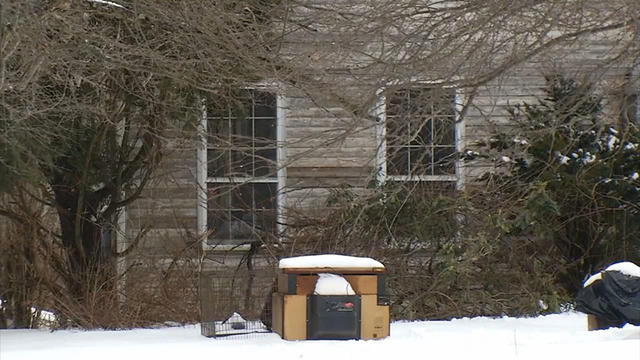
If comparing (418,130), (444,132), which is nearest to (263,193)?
(444,132)

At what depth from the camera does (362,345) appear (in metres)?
8.94

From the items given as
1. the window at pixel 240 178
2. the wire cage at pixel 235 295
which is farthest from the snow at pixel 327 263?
the window at pixel 240 178

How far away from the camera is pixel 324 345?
8.93 metres

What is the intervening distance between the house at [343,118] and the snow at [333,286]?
60.5 inches

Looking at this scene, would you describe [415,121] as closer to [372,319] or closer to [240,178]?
[372,319]

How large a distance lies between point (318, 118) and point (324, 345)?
20.3 ft

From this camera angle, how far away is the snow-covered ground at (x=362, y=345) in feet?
27.1

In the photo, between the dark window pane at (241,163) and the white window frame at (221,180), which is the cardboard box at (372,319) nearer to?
the white window frame at (221,180)

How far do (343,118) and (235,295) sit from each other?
256cm

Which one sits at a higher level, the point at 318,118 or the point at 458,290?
the point at 318,118

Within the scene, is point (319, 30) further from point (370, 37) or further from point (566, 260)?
point (566, 260)

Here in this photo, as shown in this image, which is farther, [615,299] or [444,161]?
[444,161]

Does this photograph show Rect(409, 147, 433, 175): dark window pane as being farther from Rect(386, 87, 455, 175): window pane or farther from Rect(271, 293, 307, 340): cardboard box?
Rect(271, 293, 307, 340): cardboard box

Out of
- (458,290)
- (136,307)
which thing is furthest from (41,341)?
(458,290)
